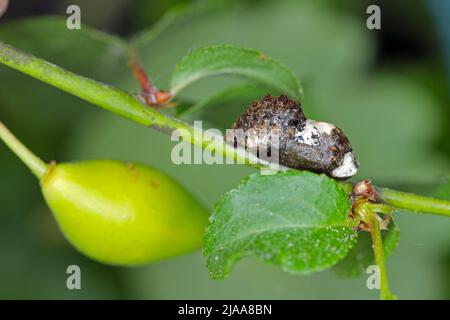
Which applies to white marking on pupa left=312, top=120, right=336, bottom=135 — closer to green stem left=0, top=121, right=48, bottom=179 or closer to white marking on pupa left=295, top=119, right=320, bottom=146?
white marking on pupa left=295, top=119, right=320, bottom=146

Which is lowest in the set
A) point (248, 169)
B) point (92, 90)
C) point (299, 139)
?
point (299, 139)

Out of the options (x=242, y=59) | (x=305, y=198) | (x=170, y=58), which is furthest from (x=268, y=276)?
(x=305, y=198)

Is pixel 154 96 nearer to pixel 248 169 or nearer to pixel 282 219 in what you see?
pixel 282 219

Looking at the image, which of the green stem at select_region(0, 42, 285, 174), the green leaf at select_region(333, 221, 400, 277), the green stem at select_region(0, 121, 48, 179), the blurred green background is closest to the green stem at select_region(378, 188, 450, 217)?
the green leaf at select_region(333, 221, 400, 277)

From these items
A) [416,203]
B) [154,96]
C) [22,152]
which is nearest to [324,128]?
[416,203]

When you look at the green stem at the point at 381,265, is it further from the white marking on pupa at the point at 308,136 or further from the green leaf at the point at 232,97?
the green leaf at the point at 232,97

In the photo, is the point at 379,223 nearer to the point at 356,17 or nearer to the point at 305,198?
the point at 305,198
